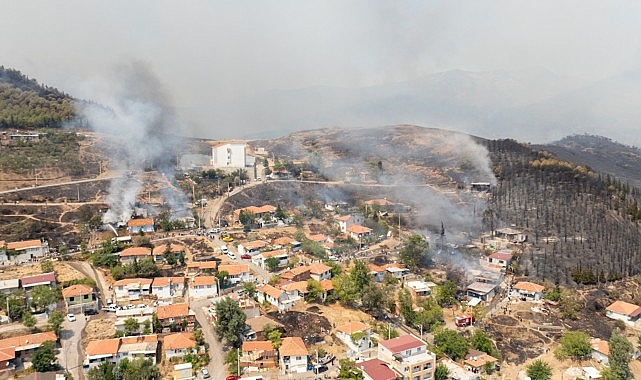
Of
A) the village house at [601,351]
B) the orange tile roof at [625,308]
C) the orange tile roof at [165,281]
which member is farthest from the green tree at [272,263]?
the orange tile roof at [625,308]

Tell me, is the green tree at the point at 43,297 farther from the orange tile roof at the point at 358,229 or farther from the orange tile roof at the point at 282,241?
the orange tile roof at the point at 358,229

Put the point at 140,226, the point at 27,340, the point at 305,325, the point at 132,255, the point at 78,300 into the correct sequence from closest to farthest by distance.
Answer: the point at 27,340 → the point at 305,325 → the point at 78,300 → the point at 132,255 → the point at 140,226

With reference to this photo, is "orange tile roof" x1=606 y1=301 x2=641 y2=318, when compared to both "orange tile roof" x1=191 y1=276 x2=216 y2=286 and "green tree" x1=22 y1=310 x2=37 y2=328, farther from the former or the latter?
"green tree" x1=22 y1=310 x2=37 y2=328

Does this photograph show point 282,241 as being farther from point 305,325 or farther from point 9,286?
point 9,286

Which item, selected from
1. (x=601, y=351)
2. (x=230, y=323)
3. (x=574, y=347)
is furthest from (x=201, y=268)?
(x=601, y=351)

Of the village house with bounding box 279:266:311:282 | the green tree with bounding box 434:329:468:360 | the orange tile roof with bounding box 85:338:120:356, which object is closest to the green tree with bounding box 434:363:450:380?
the green tree with bounding box 434:329:468:360

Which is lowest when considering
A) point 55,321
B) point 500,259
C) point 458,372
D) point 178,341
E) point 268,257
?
point 458,372

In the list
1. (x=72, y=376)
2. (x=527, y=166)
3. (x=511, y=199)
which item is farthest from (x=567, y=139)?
(x=72, y=376)
